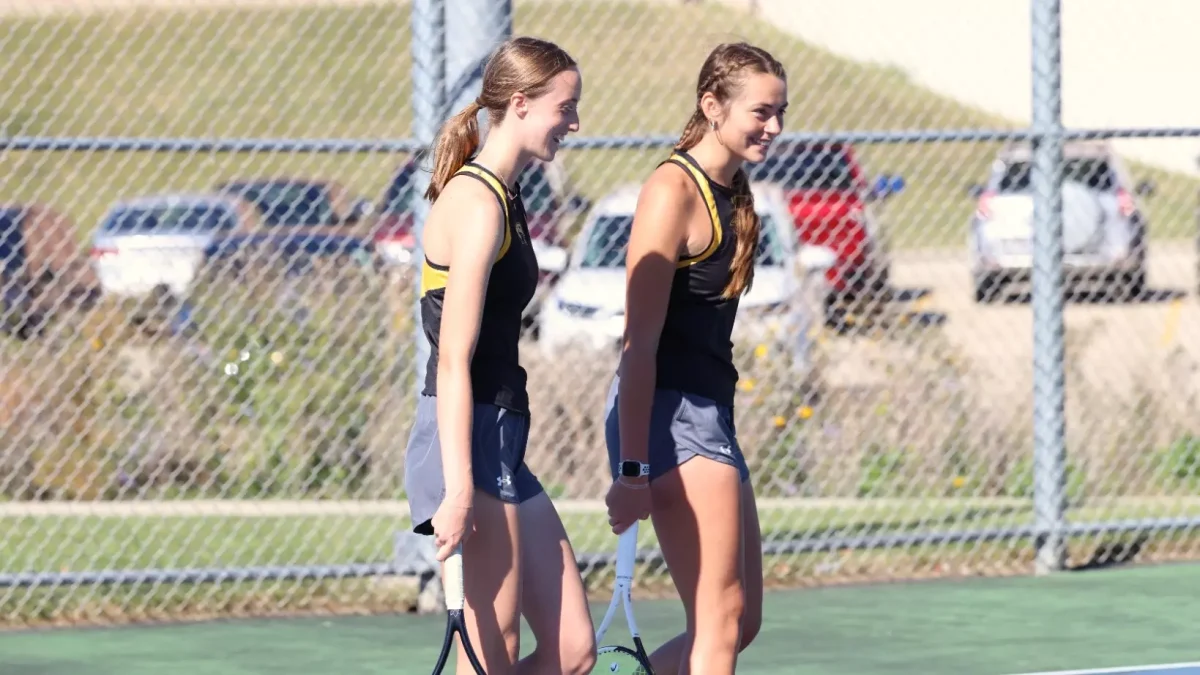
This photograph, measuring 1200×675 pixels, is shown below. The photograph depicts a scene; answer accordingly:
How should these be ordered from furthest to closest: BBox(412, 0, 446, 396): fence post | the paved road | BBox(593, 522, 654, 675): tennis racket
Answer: the paved road, BBox(412, 0, 446, 396): fence post, BBox(593, 522, 654, 675): tennis racket

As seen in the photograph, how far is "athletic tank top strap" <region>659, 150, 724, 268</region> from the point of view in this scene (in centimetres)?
471

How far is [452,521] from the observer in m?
4.06

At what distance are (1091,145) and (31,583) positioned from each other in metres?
18.4

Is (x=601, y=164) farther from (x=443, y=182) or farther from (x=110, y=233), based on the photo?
(x=443, y=182)

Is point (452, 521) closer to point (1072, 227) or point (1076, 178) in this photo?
point (1072, 227)

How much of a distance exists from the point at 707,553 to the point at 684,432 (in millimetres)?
302

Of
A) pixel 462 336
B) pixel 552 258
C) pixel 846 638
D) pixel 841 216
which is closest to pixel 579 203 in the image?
pixel 552 258

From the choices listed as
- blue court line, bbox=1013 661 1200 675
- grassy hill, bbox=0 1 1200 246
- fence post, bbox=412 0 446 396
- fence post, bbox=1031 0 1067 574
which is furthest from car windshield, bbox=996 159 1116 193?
blue court line, bbox=1013 661 1200 675

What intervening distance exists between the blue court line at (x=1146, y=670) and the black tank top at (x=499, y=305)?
299cm

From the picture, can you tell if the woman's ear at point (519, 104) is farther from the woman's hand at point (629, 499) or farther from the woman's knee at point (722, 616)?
the woman's knee at point (722, 616)

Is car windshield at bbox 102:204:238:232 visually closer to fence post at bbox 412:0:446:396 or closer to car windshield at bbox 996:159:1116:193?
car windshield at bbox 996:159:1116:193

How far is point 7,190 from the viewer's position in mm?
30953

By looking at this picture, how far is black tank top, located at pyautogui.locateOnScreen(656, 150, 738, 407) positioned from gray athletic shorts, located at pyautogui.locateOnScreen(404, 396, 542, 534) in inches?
22.7

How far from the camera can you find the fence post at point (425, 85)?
7.73m
